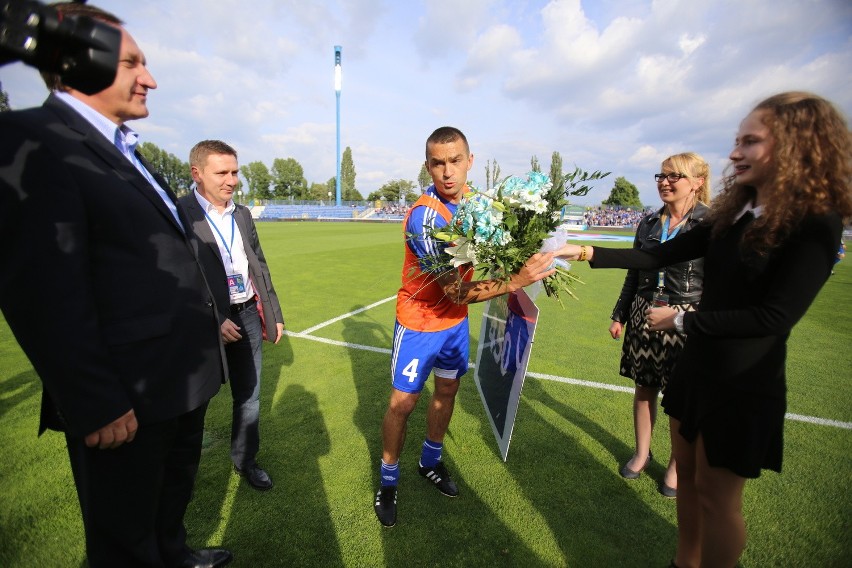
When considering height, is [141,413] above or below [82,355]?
below

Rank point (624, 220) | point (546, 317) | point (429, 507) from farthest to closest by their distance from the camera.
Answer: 1. point (624, 220)
2. point (546, 317)
3. point (429, 507)

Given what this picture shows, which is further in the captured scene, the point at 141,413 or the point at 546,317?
the point at 546,317

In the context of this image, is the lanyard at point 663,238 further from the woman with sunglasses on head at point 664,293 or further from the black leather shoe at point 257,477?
the black leather shoe at point 257,477

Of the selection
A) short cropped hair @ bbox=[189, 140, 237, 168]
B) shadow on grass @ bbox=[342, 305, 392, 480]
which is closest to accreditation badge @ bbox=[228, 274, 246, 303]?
short cropped hair @ bbox=[189, 140, 237, 168]

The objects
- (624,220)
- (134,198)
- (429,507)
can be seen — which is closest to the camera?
(134,198)

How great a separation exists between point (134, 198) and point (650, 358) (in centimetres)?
322

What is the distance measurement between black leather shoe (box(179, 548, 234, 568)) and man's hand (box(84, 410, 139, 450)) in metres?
1.11

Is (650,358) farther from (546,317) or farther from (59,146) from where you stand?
(546,317)

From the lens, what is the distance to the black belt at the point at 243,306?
9.70 ft

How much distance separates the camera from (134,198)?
1562 mm

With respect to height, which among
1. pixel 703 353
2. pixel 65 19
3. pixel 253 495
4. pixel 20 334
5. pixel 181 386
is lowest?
pixel 253 495

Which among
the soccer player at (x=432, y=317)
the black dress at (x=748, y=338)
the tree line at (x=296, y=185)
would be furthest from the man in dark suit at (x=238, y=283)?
the tree line at (x=296, y=185)

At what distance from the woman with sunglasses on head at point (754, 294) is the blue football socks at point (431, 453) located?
1571mm

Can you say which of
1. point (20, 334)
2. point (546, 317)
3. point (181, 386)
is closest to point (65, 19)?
point (20, 334)
